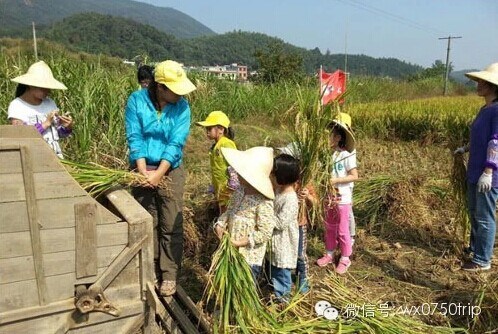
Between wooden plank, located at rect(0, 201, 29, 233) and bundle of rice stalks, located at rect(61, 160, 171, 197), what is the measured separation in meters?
0.43

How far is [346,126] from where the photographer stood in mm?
2877

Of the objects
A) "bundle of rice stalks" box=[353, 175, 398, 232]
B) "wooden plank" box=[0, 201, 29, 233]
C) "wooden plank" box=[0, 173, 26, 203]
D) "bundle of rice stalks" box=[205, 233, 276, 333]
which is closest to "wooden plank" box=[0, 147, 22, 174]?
"wooden plank" box=[0, 173, 26, 203]

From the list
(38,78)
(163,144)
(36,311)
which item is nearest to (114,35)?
(38,78)

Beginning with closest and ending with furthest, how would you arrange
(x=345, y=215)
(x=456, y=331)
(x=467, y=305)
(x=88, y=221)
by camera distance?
(x=88, y=221) → (x=456, y=331) → (x=467, y=305) → (x=345, y=215)

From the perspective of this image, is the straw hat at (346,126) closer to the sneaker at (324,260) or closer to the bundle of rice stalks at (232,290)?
the sneaker at (324,260)

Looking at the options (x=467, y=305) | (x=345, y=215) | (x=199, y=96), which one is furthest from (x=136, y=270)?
(x=199, y=96)

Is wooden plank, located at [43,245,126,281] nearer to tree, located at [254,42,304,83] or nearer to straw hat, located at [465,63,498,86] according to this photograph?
straw hat, located at [465,63,498,86]

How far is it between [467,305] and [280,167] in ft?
5.20

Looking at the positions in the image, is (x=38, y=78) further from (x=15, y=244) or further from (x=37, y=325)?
(x=37, y=325)

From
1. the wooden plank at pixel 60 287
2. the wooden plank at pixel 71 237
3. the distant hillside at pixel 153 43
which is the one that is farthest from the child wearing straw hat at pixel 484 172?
the distant hillside at pixel 153 43

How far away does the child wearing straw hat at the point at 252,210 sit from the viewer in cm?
222

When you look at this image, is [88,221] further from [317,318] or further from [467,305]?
[467,305]

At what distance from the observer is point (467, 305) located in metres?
2.76

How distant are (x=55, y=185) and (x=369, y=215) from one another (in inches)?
137
